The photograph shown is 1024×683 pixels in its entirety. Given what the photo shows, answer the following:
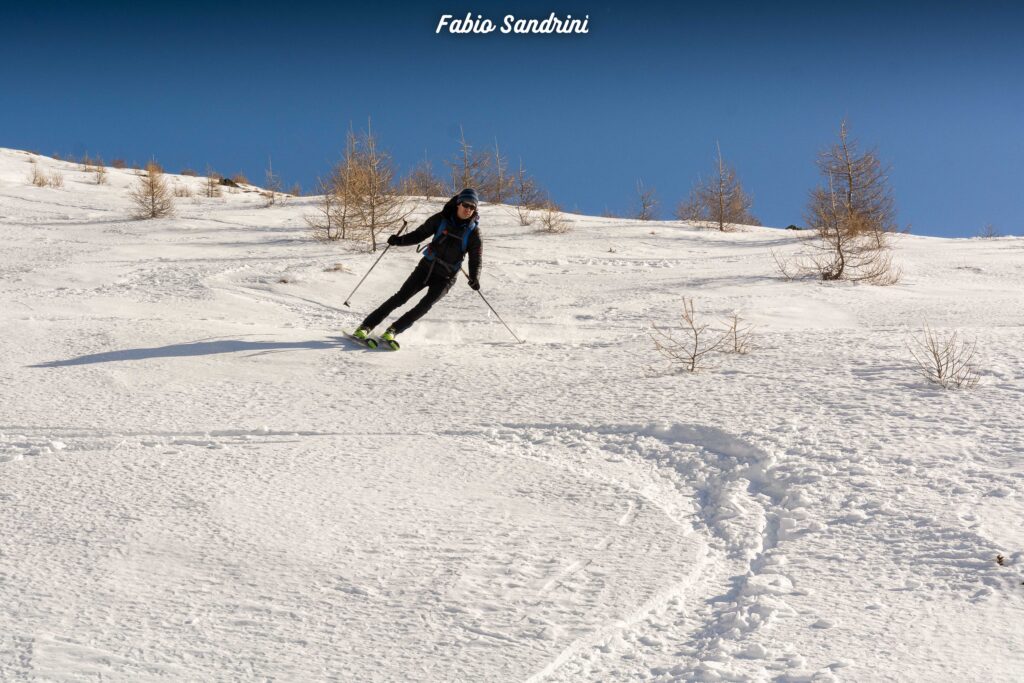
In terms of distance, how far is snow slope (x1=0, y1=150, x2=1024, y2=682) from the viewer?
7.48 ft

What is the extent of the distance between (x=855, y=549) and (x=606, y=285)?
7.89m

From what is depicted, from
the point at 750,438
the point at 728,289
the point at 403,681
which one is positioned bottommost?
the point at 403,681

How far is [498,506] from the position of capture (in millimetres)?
3303

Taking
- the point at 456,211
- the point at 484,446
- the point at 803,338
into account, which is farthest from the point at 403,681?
the point at 803,338

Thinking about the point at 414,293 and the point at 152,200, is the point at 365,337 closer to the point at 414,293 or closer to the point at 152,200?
the point at 414,293

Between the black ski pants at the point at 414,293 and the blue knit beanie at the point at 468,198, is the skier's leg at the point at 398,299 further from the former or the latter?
the blue knit beanie at the point at 468,198

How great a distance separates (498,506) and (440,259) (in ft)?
11.9

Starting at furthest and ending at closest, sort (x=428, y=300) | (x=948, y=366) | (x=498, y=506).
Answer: (x=428, y=300) → (x=948, y=366) → (x=498, y=506)

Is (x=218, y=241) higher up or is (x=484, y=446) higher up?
(x=218, y=241)

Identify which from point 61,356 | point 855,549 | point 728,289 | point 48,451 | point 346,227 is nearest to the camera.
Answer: point 855,549

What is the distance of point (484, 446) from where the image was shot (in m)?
4.15

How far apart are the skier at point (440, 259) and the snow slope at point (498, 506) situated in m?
0.30

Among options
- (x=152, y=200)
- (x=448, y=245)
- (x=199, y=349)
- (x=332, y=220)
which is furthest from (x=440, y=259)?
(x=152, y=200)

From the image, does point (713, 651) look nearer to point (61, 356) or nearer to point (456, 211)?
point (456, 211)
